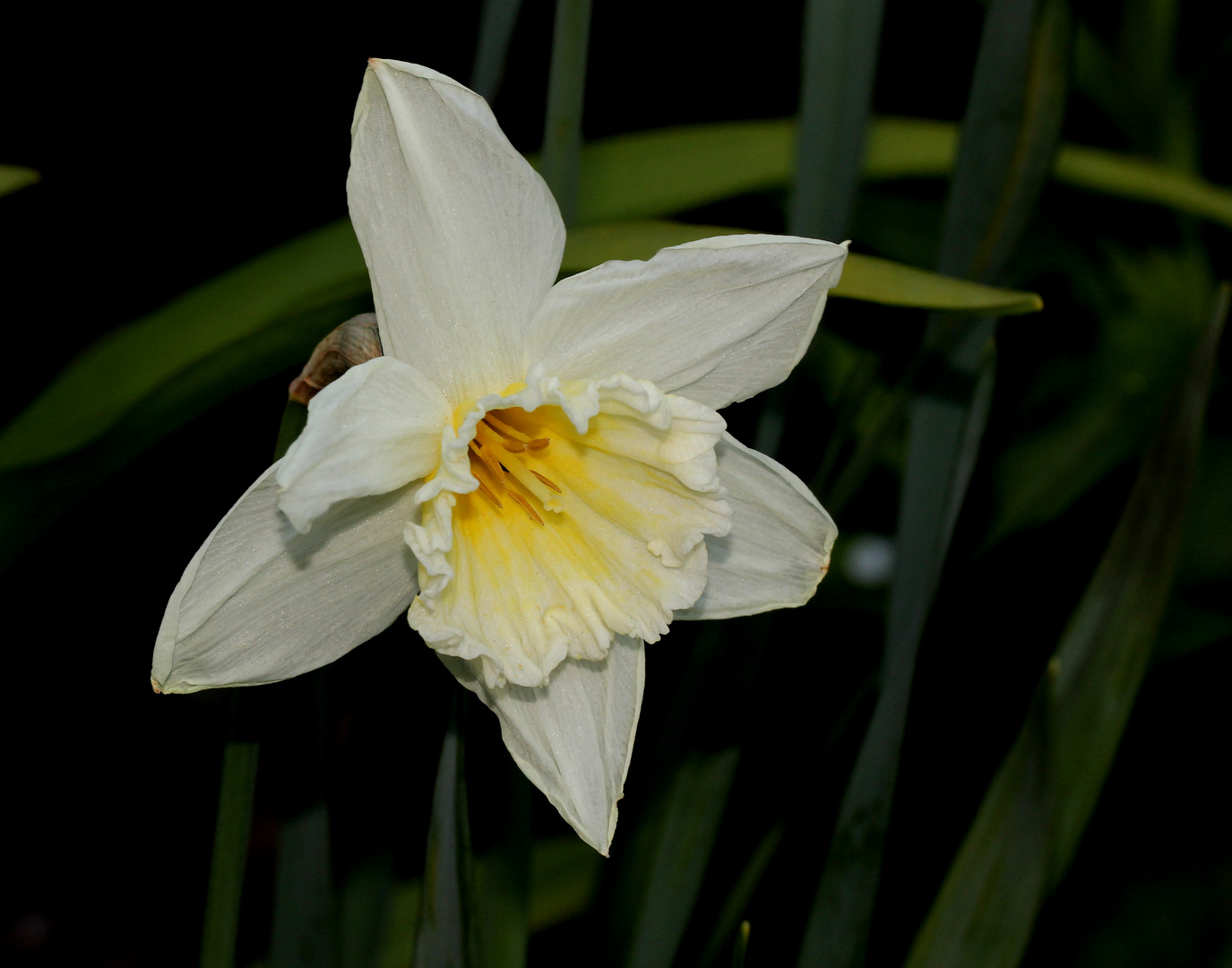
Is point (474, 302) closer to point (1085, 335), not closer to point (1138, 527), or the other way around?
point (1138, 527)

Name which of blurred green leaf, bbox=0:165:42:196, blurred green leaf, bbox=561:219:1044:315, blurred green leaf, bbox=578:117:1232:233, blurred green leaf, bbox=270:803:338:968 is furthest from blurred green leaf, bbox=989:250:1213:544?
blurred green leaf, bbox=0:165:42:196

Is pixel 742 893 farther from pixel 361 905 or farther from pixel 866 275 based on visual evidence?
pixel 866 275

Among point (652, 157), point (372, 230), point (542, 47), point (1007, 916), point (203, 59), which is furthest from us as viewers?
point (542, 47)

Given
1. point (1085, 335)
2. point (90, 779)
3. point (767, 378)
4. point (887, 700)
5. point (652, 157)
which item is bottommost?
point (90, 779)

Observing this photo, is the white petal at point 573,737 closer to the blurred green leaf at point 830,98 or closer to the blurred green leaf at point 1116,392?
the blurred green leaf at point 830,98

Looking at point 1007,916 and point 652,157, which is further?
point 652,157

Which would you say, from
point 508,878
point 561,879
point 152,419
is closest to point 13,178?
point 152,419

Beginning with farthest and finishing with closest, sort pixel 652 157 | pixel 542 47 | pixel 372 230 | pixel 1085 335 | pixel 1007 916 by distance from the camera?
pixel 1085 335, pixel 542 47, pixel 652 157, pixel 1007 916, pixel 372 230

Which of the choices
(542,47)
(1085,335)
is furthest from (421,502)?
(1085,335)
